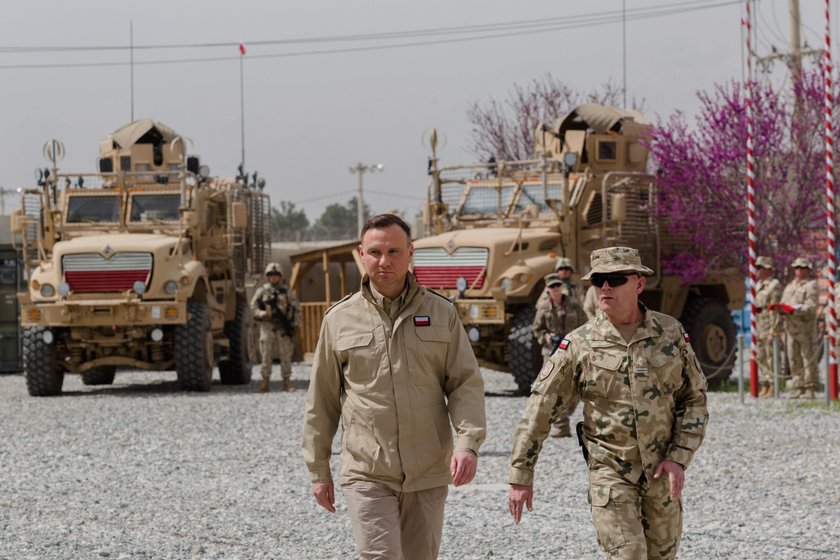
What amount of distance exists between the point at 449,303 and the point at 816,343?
12954mm

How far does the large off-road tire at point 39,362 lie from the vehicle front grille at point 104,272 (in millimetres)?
735

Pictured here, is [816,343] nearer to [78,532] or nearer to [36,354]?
[36,354]

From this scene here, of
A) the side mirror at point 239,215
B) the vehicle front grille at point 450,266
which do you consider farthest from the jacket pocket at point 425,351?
the side mirror at point 239,215

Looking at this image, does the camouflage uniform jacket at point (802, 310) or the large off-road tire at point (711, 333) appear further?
the large off-road tire at point (711, 333)

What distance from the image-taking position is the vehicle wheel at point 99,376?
22.5m

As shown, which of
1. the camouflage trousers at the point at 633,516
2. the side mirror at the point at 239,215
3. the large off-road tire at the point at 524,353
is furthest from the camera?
the side mirror at the point at 239,215

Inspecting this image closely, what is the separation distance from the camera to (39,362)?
19047 millimetres

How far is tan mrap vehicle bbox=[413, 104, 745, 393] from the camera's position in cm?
1814

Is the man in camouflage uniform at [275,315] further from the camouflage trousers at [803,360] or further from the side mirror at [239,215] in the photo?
the camouflage trousers at [803,360]

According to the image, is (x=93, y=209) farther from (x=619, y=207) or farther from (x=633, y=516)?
(x=633, y=516)

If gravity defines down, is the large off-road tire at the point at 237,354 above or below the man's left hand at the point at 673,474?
below

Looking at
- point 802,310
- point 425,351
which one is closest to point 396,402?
point 425,351

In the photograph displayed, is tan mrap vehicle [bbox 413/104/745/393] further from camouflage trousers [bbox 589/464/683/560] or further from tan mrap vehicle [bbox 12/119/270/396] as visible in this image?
camouflage trousers [bbox 589/464/683/560]

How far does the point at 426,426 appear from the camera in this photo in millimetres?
5184
